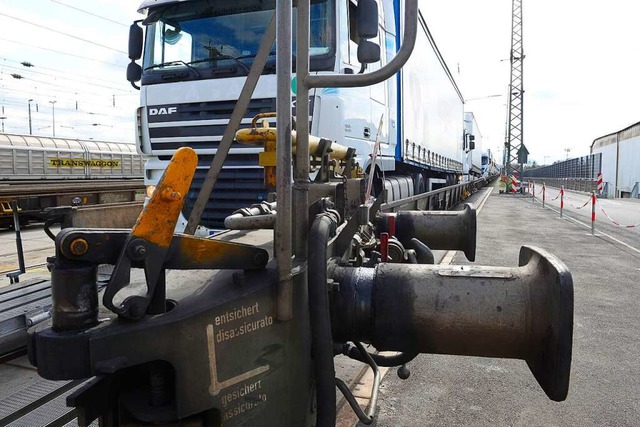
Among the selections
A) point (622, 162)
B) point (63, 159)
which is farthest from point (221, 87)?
point (622, 162)

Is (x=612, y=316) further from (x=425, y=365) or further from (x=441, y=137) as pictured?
(x=441, y=137)

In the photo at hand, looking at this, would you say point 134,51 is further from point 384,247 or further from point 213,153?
point 384,247

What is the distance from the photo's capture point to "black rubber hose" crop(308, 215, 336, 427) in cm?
181

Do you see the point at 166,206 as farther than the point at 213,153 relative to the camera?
No

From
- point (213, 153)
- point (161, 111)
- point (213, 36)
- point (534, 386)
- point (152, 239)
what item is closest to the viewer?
point (152, 239)

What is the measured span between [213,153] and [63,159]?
648 inches

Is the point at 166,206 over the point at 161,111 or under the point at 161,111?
under

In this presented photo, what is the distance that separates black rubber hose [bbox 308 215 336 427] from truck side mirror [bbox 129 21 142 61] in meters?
4.55

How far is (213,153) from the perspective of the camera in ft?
15.9

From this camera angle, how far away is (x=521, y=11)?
36.3 metres

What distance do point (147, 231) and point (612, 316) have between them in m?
5.04

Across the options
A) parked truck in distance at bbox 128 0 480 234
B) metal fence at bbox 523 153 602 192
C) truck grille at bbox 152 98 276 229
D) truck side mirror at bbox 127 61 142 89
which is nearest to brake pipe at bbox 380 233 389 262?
parked truck in distance at bbox 128 0 480 234

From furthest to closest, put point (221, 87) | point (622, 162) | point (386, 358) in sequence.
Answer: point (622, 162) → point (221, 87) → point (386, 358)

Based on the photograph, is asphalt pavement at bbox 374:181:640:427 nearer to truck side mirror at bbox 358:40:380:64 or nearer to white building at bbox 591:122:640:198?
truck side mirror at bbox 358:40:380:64
